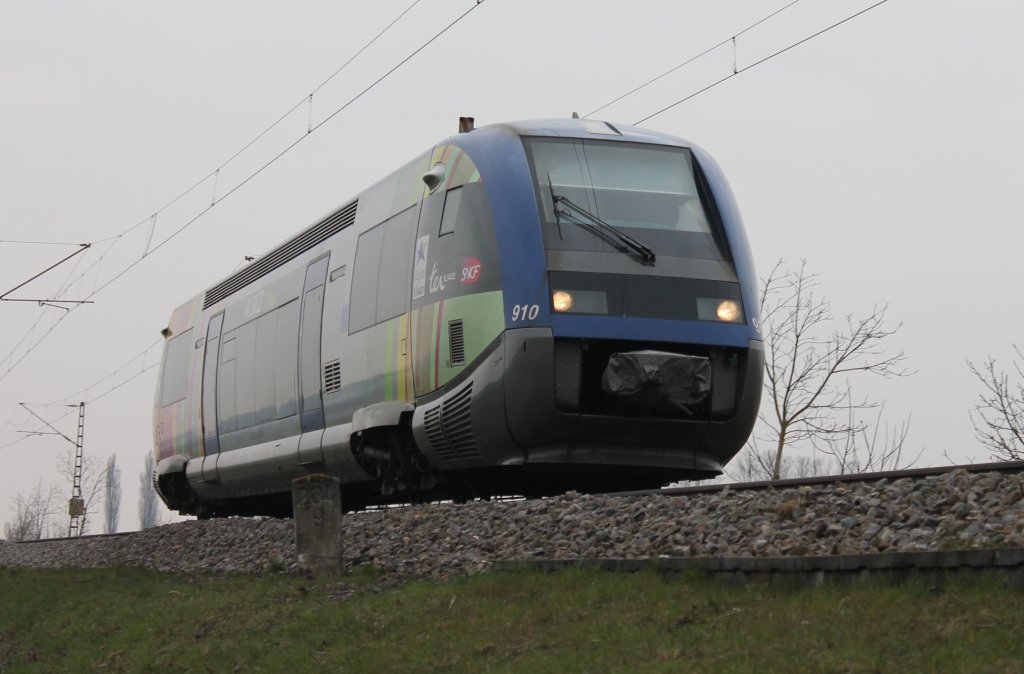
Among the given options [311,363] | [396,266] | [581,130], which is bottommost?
[311,363]

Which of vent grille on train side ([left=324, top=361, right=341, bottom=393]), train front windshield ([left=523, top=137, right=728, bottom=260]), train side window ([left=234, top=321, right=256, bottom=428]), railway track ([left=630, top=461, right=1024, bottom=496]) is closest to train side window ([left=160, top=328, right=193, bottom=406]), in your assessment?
train side window ([left=234, top=321, right=256, bottom=428])

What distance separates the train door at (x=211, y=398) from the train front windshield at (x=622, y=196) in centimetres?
910

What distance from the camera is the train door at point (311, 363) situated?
1566cm

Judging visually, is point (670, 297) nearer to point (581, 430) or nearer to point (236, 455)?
point (581, 430)

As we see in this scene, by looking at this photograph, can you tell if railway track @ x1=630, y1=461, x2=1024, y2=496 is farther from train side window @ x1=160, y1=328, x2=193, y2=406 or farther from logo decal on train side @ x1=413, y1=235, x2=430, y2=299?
train side window @ x1=160, y1=328, x2=193, y2=406

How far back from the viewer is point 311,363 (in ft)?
52.9

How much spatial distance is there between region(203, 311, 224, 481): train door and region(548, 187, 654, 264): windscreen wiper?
9216mm

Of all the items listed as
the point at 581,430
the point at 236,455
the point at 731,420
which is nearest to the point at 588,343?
the point at 581,430

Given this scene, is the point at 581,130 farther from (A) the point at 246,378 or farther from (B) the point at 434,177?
(A) the point at 246,378

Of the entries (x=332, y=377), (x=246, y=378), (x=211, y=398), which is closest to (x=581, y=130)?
(x=332, y=377)

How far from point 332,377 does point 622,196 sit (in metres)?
4.44

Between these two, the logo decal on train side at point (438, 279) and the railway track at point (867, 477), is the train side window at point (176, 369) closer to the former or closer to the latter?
the logo decal on train side at point (438, 279)

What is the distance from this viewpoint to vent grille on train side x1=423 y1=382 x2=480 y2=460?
12148 mm

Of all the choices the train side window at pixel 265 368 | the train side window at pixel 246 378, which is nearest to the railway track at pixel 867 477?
the train side window at pixel 265 368
